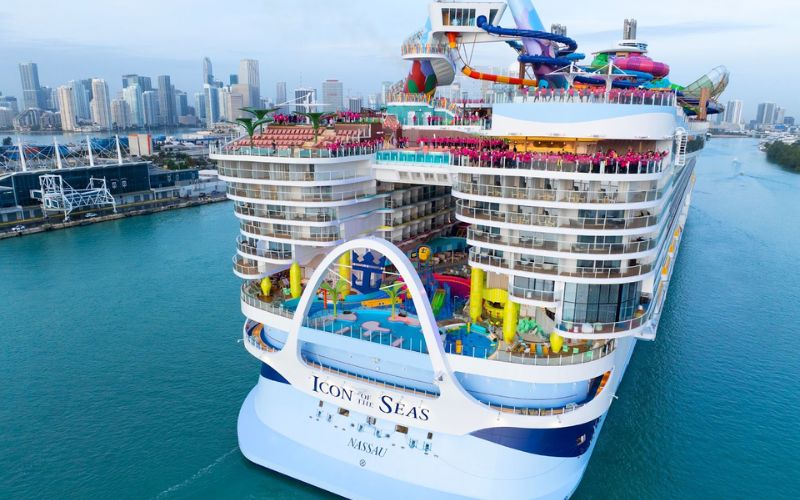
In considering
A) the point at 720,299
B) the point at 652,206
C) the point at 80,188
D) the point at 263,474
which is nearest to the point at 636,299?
the point at 652,206

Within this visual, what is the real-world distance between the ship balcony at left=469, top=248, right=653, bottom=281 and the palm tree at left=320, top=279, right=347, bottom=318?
457 cm

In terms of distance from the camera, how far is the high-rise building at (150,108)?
189m

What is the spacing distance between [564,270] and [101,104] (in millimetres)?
193674

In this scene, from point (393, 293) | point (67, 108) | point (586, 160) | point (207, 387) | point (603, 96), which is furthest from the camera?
point (67, 108)

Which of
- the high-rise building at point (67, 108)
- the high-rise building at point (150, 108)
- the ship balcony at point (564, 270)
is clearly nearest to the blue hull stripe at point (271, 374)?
the ship balcony at point (564, 270)

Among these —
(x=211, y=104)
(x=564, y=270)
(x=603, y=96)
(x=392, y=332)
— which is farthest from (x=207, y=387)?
(x=211, y=104)

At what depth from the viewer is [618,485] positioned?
47.1ft

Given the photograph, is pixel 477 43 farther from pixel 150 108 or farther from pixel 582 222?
pixel 150 108

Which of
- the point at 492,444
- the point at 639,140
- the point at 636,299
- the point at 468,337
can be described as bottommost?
the point at 492,444

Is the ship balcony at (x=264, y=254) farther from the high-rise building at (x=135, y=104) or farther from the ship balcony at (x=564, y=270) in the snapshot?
the high-rise building at (x=135, y=104)

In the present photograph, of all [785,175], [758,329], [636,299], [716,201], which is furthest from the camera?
[785,175]

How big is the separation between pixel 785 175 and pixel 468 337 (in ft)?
277

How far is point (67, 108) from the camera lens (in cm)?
16238

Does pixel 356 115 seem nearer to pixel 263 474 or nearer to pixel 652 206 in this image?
pixel 652 206
